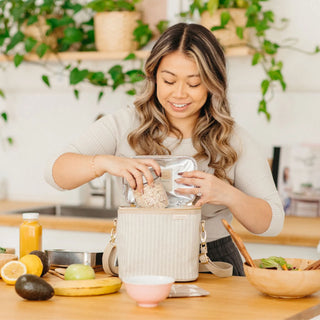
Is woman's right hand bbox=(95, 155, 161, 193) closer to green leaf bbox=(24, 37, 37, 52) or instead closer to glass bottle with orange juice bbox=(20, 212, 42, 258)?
glass bottle with orange juice bbox=(20, 212, 42, 258)

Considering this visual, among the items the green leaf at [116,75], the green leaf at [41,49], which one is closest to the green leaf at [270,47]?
the green leaf at [116,75]

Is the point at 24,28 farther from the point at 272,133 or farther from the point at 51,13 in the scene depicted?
the point at 272,133

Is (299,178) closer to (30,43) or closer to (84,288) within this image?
(30,43)

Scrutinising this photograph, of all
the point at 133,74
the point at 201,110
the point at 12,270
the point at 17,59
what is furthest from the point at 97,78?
the point at 12,270

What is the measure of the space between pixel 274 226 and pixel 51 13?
2095mm

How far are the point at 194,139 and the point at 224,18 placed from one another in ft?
3.93

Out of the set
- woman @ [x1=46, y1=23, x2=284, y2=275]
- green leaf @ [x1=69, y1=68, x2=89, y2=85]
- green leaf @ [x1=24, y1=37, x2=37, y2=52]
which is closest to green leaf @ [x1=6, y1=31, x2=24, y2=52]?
green leaf @ [x1=24, y1=37, x2=37, y2=52]

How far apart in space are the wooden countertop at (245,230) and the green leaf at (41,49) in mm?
796

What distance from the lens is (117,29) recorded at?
10.9 feet

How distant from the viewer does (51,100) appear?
3.73 meters

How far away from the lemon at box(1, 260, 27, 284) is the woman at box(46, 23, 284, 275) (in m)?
0.34

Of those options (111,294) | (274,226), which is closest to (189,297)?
(111,294)

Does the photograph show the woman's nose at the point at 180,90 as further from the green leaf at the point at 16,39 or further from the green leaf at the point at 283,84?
the green leaf at the point at 16,39

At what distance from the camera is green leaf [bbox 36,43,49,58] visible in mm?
3444
